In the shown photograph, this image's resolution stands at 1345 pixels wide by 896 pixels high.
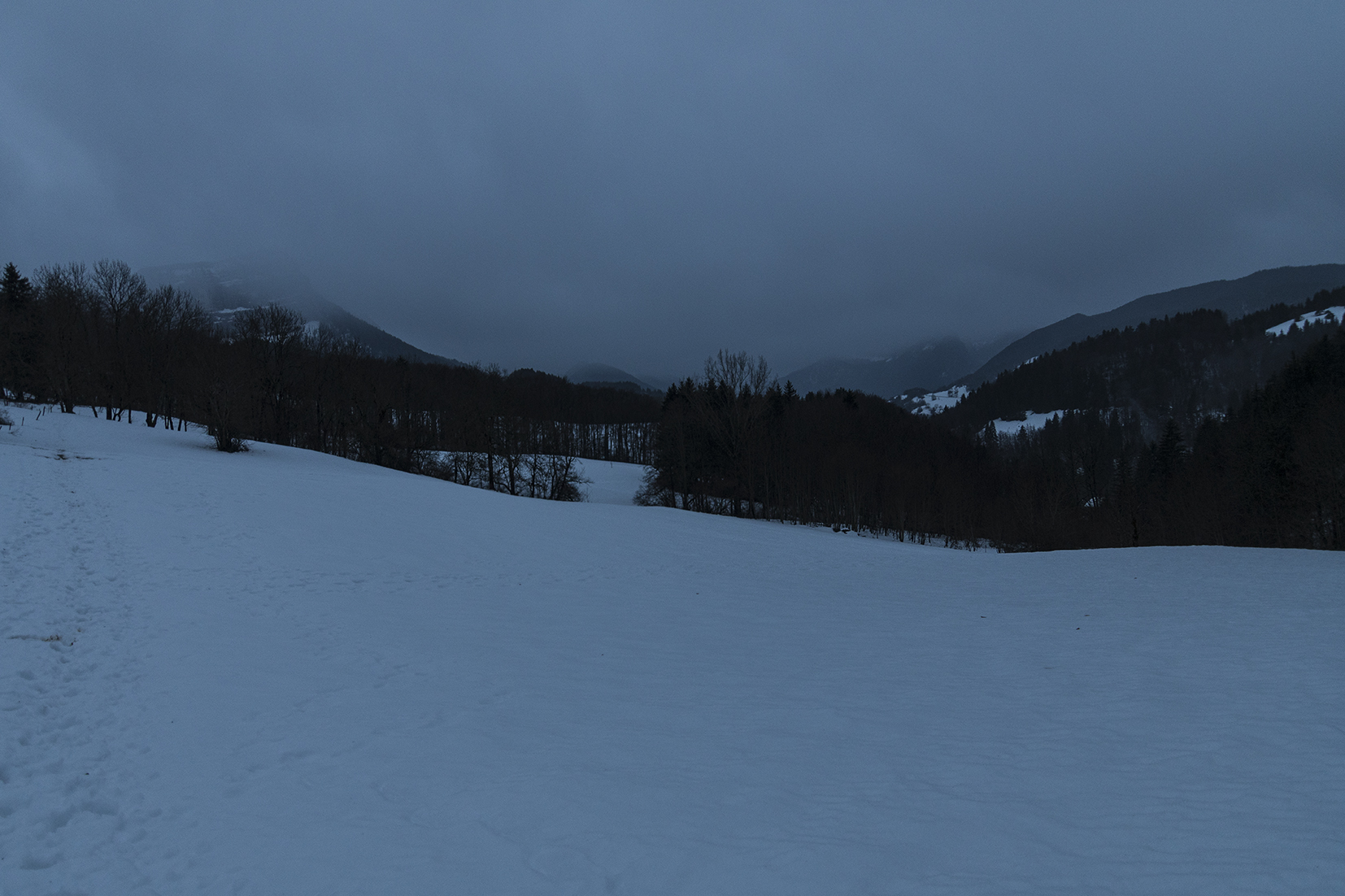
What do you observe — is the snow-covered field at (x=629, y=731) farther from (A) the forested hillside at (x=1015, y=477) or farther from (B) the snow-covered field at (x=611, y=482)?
(B) the snow-covered field at (x=611, y=482)

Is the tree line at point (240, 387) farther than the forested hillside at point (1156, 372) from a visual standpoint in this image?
No

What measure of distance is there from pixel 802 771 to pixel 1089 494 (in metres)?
65.1

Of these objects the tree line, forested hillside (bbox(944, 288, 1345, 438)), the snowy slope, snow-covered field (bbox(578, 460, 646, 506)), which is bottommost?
snow-covered field (bbox(578, 460, 646, 506))

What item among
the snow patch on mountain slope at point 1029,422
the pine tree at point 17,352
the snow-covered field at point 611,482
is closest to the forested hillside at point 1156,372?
the snow patch on mountain slope at point 1029,422

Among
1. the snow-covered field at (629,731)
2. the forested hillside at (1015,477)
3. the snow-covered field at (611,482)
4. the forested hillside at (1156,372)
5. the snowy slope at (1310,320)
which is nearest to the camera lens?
the snow-covered field at (629,731)

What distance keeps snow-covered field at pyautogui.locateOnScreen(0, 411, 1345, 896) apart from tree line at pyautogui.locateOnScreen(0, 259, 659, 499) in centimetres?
2741

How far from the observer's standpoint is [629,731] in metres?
6.20

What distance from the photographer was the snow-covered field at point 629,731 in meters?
3.89

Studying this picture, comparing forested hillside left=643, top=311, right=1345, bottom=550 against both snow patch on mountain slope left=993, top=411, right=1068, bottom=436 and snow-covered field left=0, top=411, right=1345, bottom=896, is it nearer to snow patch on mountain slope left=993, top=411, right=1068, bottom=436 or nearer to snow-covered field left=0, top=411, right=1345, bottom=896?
snow-covered field left=0, top=411, right=1345, bottom=896

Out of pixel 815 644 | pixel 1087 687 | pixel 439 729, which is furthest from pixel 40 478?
pixel 1087 687

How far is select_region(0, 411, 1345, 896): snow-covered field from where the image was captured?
3.89 meters

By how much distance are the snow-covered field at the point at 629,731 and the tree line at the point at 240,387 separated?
1079 inches

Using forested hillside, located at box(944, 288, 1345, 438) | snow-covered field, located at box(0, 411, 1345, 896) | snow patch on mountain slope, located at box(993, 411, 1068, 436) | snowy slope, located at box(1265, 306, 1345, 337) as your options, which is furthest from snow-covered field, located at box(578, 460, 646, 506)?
snowy slope, located at box(1265, 306, 1345, 337)

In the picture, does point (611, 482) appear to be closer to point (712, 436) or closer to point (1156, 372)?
point (712, 436)
